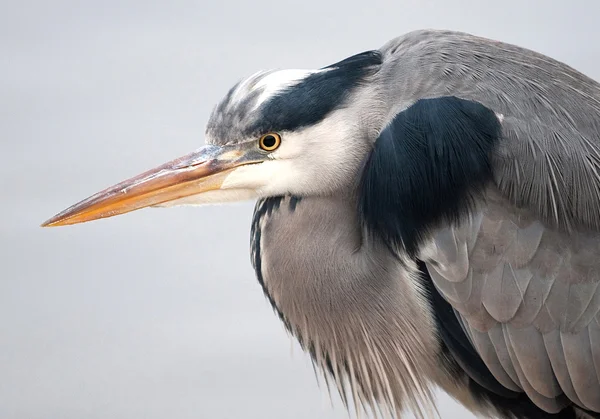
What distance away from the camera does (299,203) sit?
2.08 metres

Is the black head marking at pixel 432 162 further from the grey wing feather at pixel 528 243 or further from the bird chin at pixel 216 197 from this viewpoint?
the bird chin at pixel 216 197

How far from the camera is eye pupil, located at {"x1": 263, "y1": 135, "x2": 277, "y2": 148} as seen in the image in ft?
6.54

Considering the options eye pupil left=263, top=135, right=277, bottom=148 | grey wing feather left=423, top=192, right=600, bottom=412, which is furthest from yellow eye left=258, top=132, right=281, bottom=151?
grey wing feather left=423, top=192, right=600, bottom=412

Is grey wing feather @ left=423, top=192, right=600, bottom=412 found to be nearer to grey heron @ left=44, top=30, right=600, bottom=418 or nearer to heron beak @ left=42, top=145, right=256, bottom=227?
grey heron @ left=44, top=30, right=600, bottom=418

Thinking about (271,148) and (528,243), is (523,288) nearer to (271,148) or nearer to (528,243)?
(528,243)

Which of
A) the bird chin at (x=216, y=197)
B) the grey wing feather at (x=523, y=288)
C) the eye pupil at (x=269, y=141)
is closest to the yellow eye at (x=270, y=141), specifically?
the eye pupil at (x=269, y=141)

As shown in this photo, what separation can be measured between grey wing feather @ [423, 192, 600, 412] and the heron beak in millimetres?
487

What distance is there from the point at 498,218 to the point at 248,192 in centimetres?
56

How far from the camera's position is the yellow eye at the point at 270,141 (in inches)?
78.3

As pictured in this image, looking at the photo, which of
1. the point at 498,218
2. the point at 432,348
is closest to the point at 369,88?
the point at 498,218

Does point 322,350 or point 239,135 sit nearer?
point 239,135

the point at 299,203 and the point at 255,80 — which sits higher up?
the point at 255,80

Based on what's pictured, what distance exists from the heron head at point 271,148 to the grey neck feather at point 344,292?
0.07 m

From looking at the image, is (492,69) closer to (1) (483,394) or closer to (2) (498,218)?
(2) (498,218)
